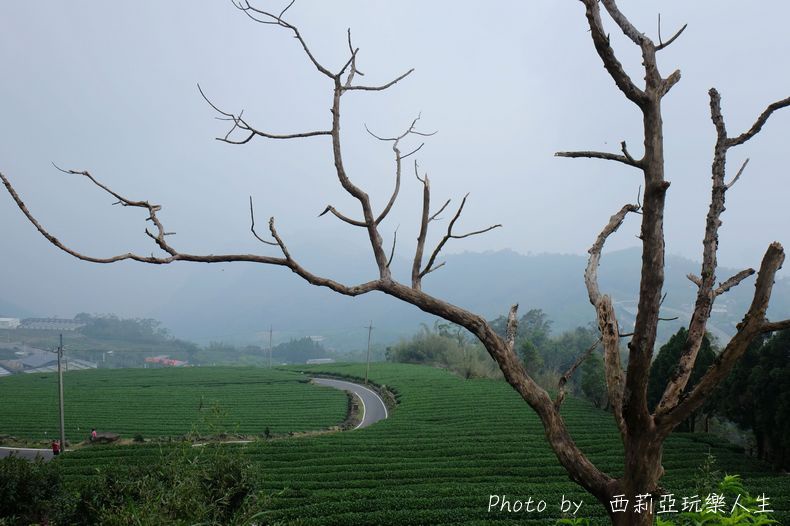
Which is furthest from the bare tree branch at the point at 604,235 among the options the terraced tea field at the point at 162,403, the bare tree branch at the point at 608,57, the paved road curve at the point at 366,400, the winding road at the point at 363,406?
the paved road curve at the point at 366,400

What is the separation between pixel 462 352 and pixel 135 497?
4798 cm

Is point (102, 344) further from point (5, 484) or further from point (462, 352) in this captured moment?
point (5, 484)

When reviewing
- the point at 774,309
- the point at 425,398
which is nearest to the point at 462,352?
the point at 425,398

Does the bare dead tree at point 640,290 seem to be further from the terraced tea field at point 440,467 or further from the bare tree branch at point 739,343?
the terraced tea field at point 440,467

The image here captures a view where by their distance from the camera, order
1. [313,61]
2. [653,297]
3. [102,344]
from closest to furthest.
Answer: [653,297]
[313,61]
[102,344]

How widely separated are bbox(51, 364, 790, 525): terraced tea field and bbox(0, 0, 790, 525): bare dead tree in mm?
4502

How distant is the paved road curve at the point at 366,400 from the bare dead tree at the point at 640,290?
2489 cm

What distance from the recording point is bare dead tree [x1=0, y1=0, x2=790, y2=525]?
6.70 ft

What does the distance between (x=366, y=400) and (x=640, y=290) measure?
1280 inches

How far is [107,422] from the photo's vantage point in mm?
26641

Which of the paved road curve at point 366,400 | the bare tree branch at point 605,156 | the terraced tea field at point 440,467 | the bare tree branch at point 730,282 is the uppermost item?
the bare tree branch at point 605,156

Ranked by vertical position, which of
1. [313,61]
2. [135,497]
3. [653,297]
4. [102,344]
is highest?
[313,61]

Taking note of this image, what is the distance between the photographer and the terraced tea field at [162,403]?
83.4ft

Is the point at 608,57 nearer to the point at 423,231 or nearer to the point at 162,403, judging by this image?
the point at 423,231
